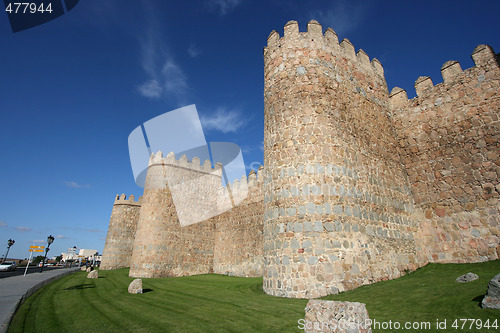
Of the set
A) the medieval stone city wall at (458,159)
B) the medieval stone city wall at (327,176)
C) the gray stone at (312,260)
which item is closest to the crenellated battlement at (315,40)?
the medieval stone city wall at (327,176)

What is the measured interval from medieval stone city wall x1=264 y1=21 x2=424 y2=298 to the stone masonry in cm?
4

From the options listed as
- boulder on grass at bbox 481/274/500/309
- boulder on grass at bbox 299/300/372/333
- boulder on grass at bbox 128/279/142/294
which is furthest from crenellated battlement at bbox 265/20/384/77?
boulder on grass at bbox 128/279/142/294

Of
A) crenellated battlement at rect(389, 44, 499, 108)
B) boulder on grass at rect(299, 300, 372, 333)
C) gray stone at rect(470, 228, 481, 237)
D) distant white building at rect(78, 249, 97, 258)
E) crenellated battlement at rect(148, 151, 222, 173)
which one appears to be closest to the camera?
boulder on grass at rect(299, 300, 372, 333)

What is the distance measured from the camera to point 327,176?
7617 millimetres

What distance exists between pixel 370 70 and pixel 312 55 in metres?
3.47

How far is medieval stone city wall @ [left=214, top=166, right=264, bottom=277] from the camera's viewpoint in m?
15.3

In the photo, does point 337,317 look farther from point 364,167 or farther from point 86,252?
point 86,252

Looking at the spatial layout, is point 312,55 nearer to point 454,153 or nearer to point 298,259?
point 454,153

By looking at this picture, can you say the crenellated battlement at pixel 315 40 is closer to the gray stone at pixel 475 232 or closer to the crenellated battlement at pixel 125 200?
the gray stone at pixel 475 232

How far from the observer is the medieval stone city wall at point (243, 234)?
15289 millimetres

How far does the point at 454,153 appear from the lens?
9227 mm

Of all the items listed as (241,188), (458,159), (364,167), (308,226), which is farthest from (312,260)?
(241,188)

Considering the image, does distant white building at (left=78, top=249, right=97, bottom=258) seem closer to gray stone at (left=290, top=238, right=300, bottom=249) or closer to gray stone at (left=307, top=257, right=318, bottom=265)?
gray stone at (left=290, top=238, right=300, bottom=249)

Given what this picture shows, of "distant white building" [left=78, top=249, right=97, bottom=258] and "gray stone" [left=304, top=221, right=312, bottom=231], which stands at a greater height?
"distant white building" [left=78, top=249, right=97, bottom=258]
